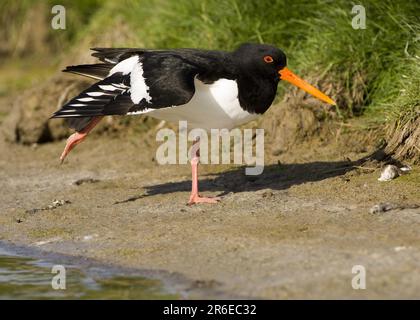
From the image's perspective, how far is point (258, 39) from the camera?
844 centimetres

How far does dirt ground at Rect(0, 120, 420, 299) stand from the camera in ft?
15.7

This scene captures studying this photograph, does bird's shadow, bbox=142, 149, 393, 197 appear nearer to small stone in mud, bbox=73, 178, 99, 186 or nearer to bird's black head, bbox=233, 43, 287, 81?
small stone in mud, bbox=73, 178, 99, 186

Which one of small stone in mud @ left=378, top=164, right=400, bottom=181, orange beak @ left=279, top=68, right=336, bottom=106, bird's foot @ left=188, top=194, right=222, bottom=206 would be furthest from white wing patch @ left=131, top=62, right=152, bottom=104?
small stone in mud @ left=378, top=164, right=400, bottom=181

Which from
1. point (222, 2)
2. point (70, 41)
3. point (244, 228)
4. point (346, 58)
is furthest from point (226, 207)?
point (70, 41)

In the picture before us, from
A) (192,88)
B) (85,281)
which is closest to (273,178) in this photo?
(192,88)

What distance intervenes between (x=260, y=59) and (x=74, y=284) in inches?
98.7

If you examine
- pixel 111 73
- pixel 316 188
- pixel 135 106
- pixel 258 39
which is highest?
pixel 258 39

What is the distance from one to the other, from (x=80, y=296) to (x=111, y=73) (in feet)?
8.22

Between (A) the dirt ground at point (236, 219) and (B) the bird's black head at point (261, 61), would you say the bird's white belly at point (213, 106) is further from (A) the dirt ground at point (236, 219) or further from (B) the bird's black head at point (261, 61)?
(A) the dirt ground at point (236, 219)

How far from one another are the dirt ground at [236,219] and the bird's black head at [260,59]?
3.06 feet

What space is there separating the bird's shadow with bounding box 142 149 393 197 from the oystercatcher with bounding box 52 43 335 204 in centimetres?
45

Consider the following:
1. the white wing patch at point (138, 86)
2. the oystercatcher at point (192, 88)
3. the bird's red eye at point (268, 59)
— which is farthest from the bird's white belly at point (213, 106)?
the bird's red eye at point (268, 59)

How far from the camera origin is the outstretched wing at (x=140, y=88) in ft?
20.5
